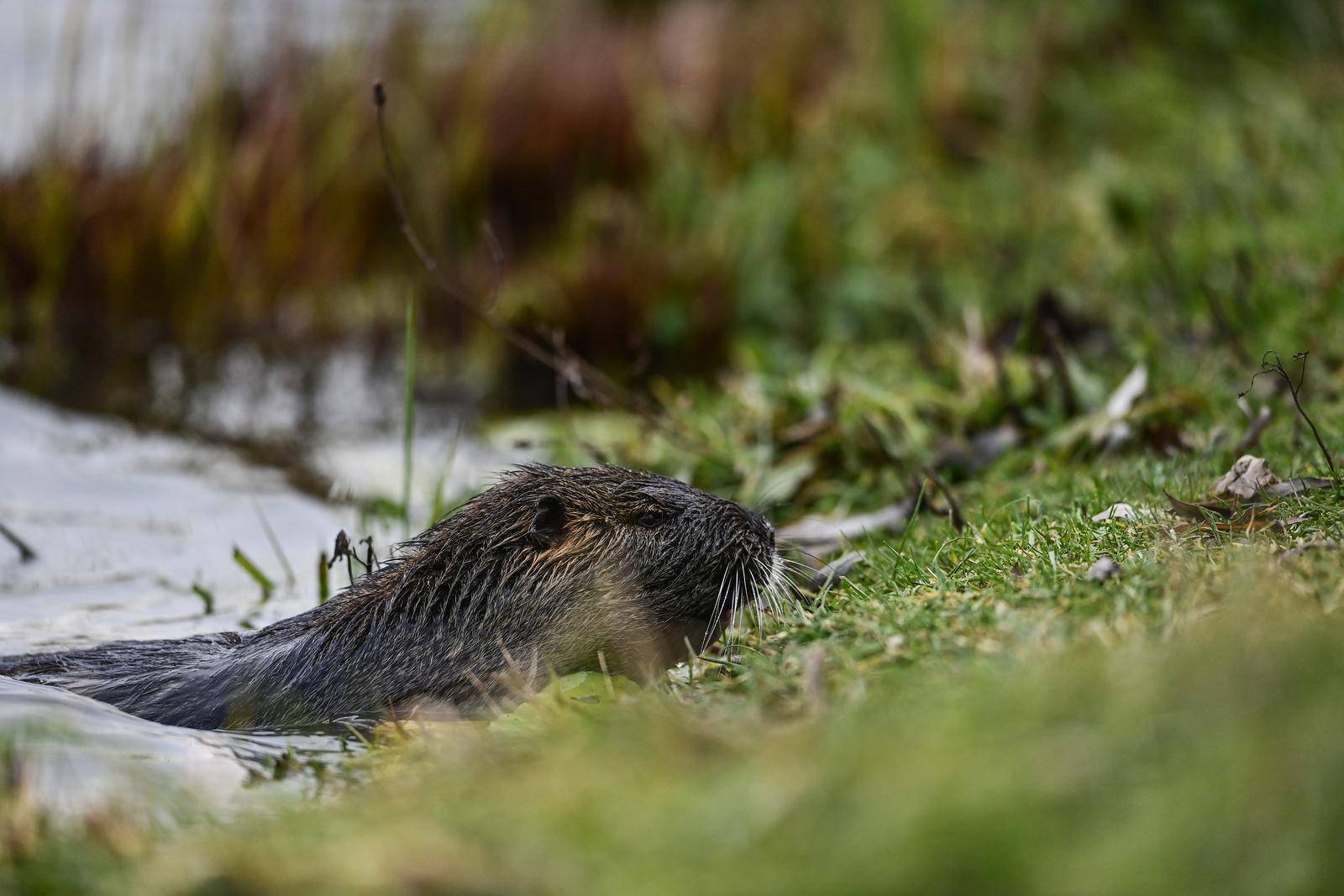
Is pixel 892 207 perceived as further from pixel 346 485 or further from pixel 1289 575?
pixel 1289 575

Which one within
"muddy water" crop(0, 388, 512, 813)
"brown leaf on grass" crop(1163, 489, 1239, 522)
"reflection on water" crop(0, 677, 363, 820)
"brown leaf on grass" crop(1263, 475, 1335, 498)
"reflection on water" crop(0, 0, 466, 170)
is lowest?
"muddy water" crop(0, 388, 512, 813)

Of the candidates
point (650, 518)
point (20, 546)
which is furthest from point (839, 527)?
point (20, 546)

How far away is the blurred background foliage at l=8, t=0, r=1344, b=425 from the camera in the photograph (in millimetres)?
7434

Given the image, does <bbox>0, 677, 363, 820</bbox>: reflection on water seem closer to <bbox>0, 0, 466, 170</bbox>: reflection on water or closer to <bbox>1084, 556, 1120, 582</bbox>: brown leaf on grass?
<bbox>1084, 556, 1120, 582</bbox>: brown leaf on grass

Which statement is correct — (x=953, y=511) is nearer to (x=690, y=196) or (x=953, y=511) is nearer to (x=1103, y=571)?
(x=1103, y=571)

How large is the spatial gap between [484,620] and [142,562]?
1.99 metres

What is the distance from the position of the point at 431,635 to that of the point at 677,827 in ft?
5.73

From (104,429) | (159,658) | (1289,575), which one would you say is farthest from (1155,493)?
(104,429)

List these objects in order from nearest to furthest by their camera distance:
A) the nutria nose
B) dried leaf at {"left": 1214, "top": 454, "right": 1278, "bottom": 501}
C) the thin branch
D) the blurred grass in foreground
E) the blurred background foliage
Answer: the blurred grass in foreground
dried leaf at {"left": 1214, "top": 454, "right": 1278, "bottom": 501}
the nutria nose
the thin branch
the blurred background foliage

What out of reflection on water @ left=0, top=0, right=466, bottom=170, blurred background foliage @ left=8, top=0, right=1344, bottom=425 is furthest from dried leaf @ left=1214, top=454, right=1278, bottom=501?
reflection on water @ left=0, top=0, right=466, bottom=170

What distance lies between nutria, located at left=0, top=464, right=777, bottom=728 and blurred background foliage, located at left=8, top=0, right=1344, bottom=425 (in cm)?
261

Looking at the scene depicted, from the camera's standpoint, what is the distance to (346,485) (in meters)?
5.76

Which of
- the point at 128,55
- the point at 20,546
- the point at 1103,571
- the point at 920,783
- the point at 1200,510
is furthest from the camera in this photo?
the point at 128,55

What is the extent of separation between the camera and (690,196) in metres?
8.69
